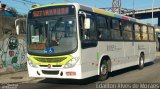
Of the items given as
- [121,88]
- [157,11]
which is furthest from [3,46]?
[157,11]

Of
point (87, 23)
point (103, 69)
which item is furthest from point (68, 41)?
point (103, 69)

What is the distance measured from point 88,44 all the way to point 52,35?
1.41 meters

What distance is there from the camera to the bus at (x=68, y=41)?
1242 cm

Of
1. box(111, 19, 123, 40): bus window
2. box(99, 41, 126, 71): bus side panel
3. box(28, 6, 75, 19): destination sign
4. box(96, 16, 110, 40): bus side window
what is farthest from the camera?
box(111, 19, 123, 40): bus window

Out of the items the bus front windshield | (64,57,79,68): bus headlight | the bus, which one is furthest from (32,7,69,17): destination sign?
(64,57,79,68): bus headlight

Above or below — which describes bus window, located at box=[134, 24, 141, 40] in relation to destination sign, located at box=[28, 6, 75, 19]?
below

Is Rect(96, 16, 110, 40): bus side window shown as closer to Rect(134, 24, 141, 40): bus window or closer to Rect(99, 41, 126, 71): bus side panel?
Rect(99, 41, 126, 71): bus side panel

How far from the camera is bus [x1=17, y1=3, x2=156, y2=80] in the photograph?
12.4 meters

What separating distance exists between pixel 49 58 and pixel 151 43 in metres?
11.0

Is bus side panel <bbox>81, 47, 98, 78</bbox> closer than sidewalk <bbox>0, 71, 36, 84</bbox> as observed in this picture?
Yes

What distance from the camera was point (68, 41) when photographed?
1241 centimetres

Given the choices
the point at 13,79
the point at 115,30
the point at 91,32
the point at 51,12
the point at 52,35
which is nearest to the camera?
the point at 52,35

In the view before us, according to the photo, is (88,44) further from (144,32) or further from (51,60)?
(144,32)

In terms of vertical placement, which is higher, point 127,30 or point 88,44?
point 127,30
